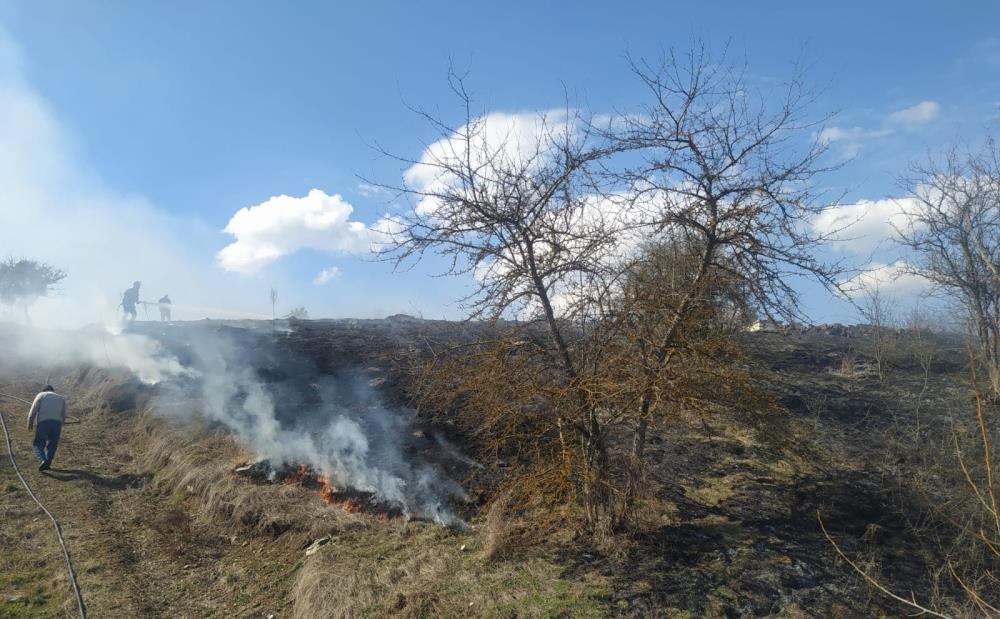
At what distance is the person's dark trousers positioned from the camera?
31.1ft

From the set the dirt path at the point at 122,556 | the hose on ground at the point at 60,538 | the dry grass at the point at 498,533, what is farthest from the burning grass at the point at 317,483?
the hose on ground at the point at 60,538

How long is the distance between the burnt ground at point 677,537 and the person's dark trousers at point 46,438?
330mm

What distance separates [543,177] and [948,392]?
1123cm

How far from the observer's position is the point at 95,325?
22.5 meters

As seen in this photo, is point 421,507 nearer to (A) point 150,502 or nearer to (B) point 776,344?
(A) point 150,502

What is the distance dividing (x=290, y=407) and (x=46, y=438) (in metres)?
3.84

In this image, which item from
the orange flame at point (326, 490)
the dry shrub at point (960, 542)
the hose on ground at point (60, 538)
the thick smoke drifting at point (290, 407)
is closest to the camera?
the dry shrub at point (960, 542)

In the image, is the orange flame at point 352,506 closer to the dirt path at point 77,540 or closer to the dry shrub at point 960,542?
the dirt path at point 77,540

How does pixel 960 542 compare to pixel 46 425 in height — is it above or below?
below

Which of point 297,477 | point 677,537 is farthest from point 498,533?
point 297,477

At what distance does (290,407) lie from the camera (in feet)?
37.2

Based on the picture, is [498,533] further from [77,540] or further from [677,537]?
[77,540]

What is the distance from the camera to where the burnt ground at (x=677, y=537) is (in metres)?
5.26

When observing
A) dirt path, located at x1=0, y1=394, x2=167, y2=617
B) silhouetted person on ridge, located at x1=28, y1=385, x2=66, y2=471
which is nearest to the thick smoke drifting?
dirt path, located at x1=0, y1=394, x2=167, y2=617
